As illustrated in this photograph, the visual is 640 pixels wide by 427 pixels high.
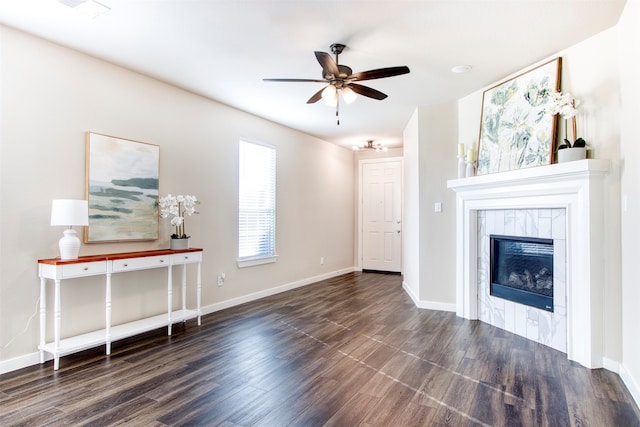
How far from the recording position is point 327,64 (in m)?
2.66

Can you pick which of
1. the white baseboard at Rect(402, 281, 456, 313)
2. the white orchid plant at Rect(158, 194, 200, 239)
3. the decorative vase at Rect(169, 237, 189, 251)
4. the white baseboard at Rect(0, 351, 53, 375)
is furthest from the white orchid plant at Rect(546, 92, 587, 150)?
the white baseboard at Rect(0, 351, 53, 375)

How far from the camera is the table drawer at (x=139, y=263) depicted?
10.2ft

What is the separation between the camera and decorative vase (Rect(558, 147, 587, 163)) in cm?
286

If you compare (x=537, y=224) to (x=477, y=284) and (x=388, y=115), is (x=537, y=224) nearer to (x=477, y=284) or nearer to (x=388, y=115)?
(x=477, y=284)

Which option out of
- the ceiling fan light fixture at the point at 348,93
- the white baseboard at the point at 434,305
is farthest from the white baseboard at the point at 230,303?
the ceiling fan light fixture at the point at 348,93

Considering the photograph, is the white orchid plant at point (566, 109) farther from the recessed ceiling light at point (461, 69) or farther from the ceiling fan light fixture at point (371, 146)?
the ceiling fan light fixture at point (371, 146)

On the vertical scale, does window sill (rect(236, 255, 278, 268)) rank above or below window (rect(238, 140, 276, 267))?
below

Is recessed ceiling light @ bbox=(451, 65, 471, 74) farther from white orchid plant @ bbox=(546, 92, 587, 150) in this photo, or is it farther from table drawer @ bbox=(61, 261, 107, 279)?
table drawer @ bbox=(61, 261, 107, 279)

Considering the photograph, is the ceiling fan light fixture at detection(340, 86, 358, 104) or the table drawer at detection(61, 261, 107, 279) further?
the ceiling fan light fixture at detection(340, 86, 358, 104)

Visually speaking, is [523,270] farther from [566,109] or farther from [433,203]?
[566,109]

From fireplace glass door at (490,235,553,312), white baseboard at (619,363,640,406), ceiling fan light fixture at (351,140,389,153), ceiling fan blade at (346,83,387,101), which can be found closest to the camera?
white baseboard at (619,363,640,406)

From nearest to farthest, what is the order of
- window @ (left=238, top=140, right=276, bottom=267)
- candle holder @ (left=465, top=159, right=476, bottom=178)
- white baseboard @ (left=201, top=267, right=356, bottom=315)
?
candle holder @ (left=465, top=159, right=476, bottom=178)
white baseboard @ (left=201, top=267, right=356, bottom=315)
window @ (left=238, top=140, right=276, bottom=267)

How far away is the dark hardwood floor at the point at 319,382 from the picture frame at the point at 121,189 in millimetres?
1068

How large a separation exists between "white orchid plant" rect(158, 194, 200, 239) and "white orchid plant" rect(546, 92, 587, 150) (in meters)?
3.55
